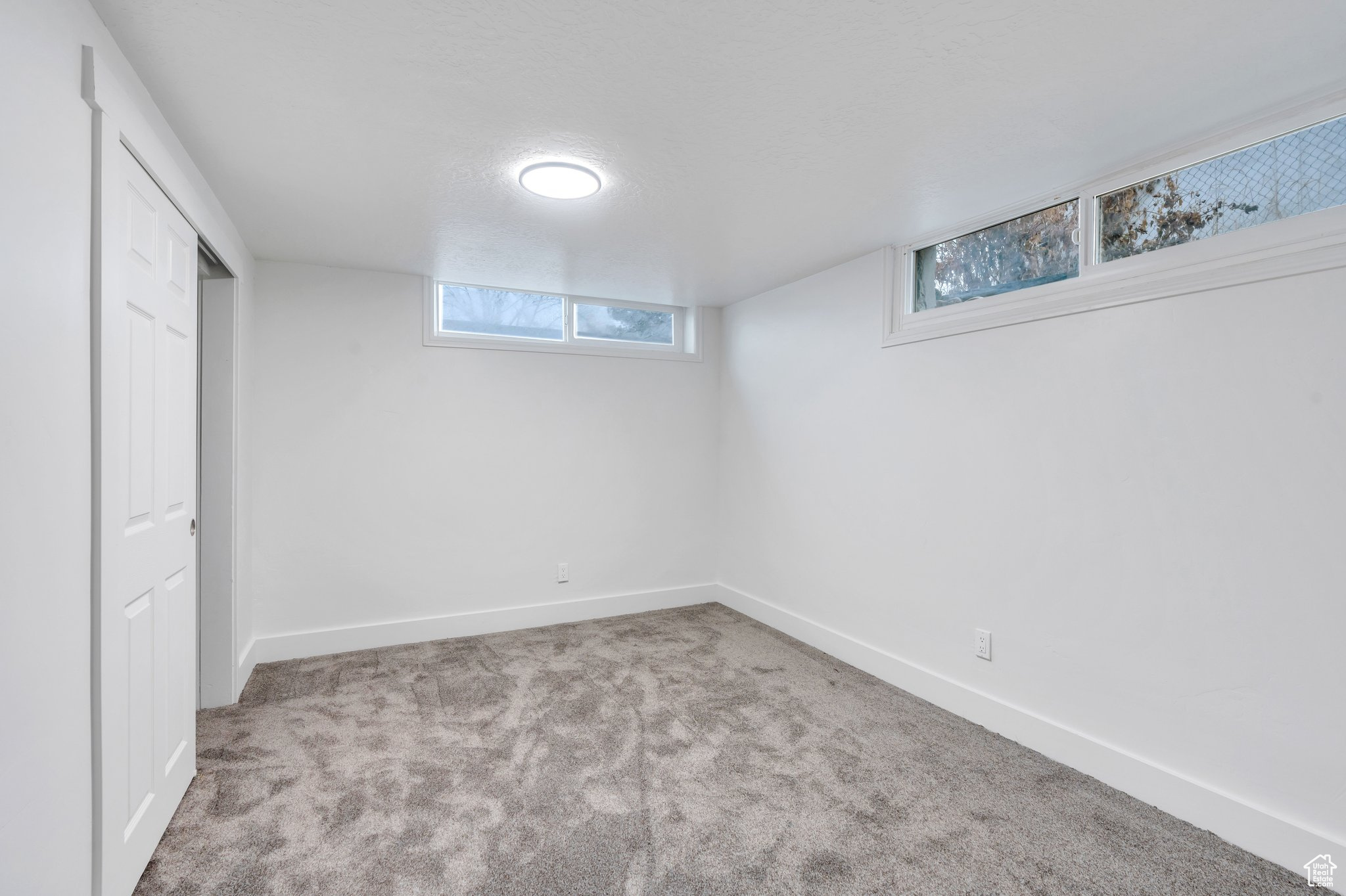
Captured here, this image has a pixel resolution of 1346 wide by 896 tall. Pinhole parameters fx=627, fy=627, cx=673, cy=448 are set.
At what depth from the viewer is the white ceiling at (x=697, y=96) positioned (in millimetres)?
1587

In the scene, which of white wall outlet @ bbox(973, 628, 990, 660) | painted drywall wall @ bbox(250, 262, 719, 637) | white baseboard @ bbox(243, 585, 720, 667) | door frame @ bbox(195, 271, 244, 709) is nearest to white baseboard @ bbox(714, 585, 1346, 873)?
white wall outlet @ bbox(973, 628, 990, 660)

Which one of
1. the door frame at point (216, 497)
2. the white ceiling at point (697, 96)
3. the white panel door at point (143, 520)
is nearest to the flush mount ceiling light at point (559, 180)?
the white ceiling at point (697, 96)

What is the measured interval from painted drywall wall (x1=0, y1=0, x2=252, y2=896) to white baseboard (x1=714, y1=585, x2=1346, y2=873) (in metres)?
3.17

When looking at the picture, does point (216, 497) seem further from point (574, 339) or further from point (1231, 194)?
point (1231, 194)

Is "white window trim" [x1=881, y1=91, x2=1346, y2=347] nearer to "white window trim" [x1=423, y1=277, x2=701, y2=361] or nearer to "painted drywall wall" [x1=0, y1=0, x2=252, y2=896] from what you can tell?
"white window trim" [x1=423, y1=277, x2=701, y2=361]

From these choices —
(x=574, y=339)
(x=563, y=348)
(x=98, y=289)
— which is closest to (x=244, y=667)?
(x=98, y=289)

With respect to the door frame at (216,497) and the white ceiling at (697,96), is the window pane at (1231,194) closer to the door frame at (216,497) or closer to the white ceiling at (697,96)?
the white ceiling at (697,96)

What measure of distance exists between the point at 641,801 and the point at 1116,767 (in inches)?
71.0

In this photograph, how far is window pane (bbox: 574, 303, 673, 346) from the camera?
15.4 ft

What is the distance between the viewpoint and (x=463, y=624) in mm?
4180

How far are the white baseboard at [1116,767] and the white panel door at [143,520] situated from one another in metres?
3.14

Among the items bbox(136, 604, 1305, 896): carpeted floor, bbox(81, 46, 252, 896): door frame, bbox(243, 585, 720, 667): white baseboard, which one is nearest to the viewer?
bbox(81, 46, 252, 896): door frame

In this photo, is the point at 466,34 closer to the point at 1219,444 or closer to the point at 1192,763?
the point at 1219,444

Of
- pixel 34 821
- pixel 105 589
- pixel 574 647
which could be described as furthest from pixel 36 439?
pixel 574 647
